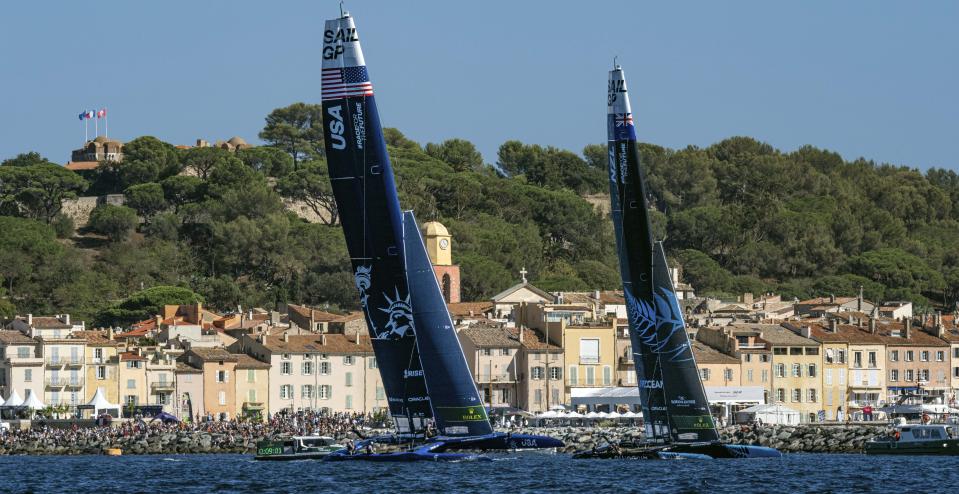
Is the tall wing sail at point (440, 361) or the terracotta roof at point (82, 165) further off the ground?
the terracotta roof at point (82, 165)

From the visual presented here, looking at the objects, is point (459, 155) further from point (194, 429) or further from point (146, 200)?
point (194, 429)

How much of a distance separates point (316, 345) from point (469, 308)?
12885mm

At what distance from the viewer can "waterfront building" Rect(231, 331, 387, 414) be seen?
80.1 m

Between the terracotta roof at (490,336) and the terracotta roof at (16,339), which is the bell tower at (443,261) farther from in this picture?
the terracotta roof at (16,339)

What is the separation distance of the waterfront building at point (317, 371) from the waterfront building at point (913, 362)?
65.4ft

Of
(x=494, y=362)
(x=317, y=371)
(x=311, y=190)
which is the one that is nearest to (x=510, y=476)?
(x=494, y=362)

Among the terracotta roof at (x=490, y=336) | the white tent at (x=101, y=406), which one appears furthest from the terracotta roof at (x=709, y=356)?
the white tent at (x=101, y=406)

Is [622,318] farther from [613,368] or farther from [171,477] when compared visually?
[171,477]

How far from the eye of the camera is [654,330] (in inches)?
1949

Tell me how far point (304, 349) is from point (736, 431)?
19937mm

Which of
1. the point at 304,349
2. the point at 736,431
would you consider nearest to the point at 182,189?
the point at 304,349

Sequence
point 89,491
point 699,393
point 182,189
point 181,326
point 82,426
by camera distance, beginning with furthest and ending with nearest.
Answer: point 182,189
point 181,326
point 82,426
point 699,393
point 89,491

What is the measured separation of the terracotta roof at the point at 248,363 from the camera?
7912cm

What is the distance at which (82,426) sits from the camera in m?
72.7
